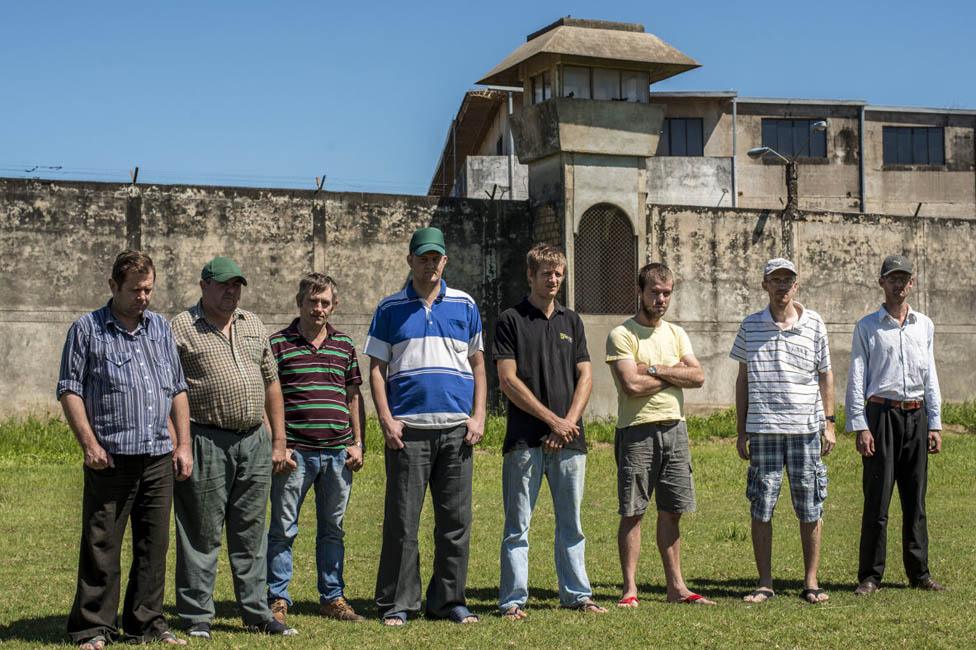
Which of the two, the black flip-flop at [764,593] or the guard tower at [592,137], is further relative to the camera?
the guard tower at [592,137]

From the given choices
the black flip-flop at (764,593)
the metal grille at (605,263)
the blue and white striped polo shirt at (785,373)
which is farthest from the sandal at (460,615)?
the metal grille at (605,263)

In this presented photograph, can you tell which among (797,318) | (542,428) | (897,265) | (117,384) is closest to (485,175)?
(897,265)

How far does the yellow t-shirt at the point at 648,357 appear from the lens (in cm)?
865

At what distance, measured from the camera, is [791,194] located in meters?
25.5

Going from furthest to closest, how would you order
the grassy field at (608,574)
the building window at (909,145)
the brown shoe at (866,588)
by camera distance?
1. the building window at (909,145)
2. the brown shoe at (866,588)
3. the grassy field at (608,574)

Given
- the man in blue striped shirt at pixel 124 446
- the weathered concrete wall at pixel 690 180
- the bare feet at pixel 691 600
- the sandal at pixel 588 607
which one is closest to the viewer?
the man in blue striped shirt at pixel 124 446

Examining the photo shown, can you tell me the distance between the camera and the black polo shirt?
830cm

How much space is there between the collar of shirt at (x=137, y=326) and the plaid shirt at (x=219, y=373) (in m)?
0.29

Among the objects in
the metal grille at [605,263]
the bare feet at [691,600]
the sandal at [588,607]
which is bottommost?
the bare feet at [691,600]

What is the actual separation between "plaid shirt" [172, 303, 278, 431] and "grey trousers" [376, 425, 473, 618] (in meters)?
1.01

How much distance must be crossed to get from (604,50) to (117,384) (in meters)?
14.9

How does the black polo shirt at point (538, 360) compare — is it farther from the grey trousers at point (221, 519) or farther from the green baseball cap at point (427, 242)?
the grey trousers at point (221, 519)

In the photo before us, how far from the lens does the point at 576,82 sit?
2073 cm

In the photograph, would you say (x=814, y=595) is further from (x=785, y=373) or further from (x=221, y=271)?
(x=221, y=271)
